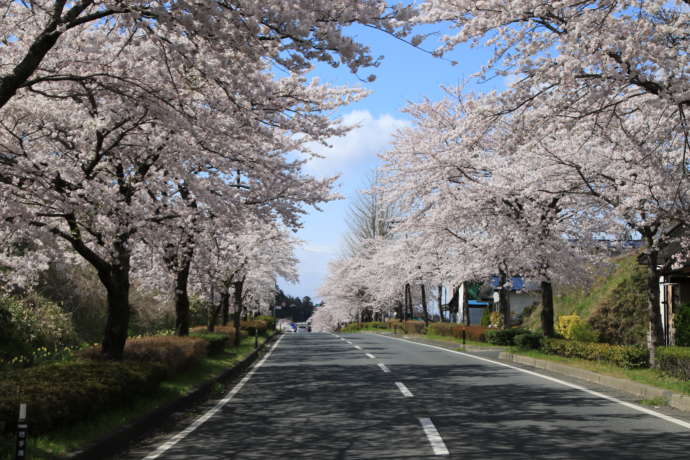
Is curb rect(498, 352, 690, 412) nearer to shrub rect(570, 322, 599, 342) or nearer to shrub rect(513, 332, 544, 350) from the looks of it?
shrub rect(513, 332, 544, 350)

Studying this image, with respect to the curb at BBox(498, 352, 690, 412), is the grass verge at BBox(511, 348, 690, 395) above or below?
above

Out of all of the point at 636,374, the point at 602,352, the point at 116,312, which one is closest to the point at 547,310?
the point at 602,352

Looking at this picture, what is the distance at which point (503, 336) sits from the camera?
24844 millimetres

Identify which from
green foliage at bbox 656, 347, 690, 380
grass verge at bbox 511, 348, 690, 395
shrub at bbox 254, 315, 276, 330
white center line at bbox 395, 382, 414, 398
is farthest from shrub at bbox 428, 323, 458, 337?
white center line at bbox 395, 382, 414, 398

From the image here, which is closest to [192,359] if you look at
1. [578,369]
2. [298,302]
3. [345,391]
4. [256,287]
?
[345,391]

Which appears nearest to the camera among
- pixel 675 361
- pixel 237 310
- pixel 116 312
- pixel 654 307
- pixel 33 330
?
pixel 675 361

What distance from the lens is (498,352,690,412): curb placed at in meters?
9.31

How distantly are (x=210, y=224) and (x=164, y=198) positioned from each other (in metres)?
1.20

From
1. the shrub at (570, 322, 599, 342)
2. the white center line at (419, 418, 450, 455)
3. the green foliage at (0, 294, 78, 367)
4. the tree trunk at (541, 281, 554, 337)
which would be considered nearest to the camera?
the white center line at (419, 418, 450, 455)

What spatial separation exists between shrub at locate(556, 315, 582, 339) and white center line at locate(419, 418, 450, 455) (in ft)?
66.7

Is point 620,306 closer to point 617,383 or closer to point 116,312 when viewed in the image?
point 617,383

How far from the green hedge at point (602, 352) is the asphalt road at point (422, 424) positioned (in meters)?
2.53

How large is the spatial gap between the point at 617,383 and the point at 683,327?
8.91 metres

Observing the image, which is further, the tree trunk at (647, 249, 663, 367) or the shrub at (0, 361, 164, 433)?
the tree trunk at (647, 249, 663, 367)
